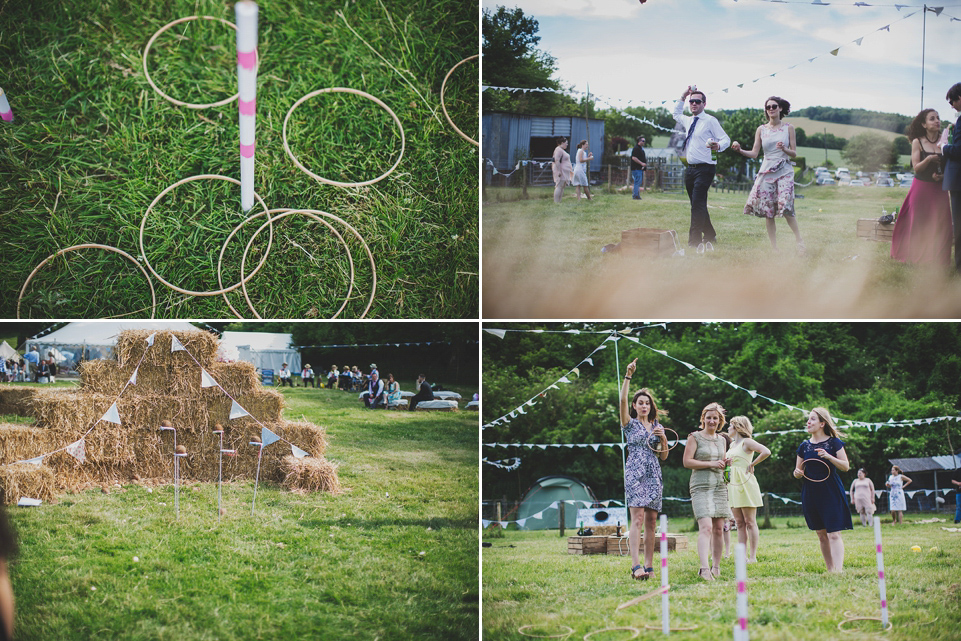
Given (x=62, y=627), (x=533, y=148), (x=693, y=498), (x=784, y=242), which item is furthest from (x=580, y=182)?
(x=62, y=627)

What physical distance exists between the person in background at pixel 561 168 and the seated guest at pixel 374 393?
1253 mm

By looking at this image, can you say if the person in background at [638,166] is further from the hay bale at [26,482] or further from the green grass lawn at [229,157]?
the hay bale at [26,482]

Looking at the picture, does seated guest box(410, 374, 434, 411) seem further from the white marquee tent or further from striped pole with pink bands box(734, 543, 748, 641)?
striped pole with pink bands box(734, 543, 748, 641)

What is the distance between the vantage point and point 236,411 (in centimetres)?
353

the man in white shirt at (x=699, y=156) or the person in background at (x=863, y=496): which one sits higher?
the man in white shirt at (x=699, y=156)

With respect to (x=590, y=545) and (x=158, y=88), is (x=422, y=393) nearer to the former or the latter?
(x=590, y=545)

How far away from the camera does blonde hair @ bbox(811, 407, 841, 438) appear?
3707 millimetres

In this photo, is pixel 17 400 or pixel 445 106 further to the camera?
pixel 445 106

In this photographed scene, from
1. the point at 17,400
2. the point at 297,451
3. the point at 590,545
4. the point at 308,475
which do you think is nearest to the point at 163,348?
the point at 17,400

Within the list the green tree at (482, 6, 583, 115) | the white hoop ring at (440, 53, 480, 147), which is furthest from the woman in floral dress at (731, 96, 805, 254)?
the white hoop ring at (440, 53, 480, 147)

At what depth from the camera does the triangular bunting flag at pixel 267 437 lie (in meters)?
3.53

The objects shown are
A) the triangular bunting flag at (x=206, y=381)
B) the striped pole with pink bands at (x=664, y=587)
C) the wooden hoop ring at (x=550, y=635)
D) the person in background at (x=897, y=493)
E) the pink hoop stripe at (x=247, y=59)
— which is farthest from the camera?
the person in background at (x=897, y=493)

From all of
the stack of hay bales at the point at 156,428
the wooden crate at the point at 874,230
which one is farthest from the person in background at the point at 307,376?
the wooden crate at the point at 874,230

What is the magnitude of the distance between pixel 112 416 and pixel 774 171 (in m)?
3.34
